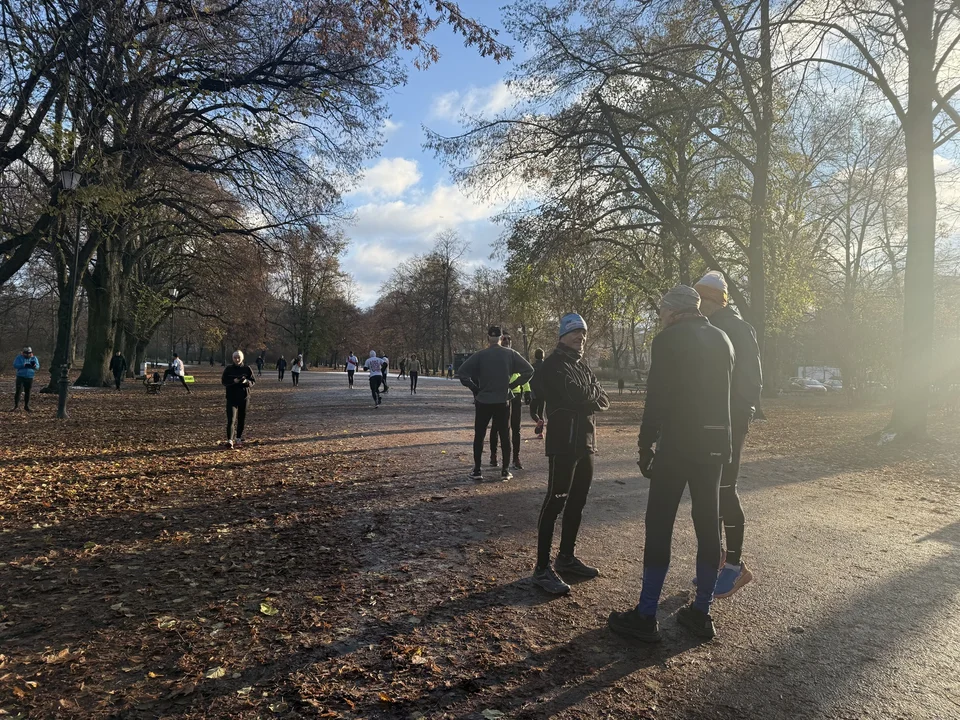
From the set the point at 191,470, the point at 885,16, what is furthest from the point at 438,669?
the point at 885,16

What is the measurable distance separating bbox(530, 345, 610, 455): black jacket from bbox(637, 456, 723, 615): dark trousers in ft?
2.47

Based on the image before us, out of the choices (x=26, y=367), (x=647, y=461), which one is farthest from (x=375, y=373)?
(x=647, y=461)

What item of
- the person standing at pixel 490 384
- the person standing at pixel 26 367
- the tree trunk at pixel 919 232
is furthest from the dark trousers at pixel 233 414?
the tree trunk at pixel 919 232

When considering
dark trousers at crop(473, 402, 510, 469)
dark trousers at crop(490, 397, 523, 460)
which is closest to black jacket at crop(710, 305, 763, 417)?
dark trousers at crop(473, 402, 510, 469)

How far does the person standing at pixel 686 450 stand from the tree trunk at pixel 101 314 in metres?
25.9

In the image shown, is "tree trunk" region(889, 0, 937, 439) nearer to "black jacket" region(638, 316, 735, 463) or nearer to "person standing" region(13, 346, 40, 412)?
"black jacket" region(638, 316, 735, 463)

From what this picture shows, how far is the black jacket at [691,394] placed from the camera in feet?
11.3

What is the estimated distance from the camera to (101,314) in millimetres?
25047

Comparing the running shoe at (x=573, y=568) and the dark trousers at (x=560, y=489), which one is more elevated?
the dark trousers at (x=560, y=489)

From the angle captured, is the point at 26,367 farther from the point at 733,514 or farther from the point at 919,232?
the point at 919,232

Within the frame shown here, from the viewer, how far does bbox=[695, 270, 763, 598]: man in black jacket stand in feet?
13.5

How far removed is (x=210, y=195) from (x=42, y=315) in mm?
39614

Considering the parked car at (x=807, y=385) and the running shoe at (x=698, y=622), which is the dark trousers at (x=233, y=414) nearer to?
the running shoe at (x=698, y=622)

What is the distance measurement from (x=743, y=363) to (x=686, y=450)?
1.21 meters
